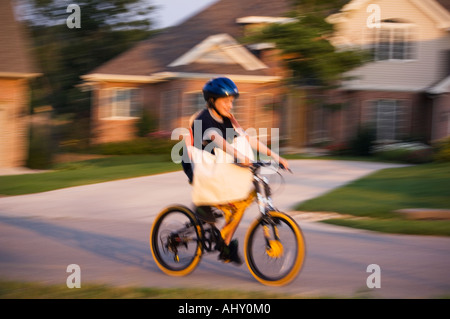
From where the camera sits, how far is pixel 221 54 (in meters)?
27.5

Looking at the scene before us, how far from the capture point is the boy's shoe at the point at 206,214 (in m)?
6.06

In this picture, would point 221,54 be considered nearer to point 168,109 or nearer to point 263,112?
point 263,112

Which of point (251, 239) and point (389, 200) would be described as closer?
point (251, 239)

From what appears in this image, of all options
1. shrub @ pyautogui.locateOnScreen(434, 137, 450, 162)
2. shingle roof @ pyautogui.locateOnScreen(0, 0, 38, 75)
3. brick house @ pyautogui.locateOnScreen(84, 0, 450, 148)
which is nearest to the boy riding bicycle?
shrub @ pyautogui.locateOnScreen(434, 137, 450, 162)

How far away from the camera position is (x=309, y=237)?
851 centimetres

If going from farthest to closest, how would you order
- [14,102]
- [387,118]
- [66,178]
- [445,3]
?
[445,3], [387,118], [14,102], [66,178]

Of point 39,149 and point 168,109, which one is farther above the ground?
point 168,109

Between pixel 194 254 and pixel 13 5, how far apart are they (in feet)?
76.9

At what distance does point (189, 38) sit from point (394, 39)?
31.0 feet

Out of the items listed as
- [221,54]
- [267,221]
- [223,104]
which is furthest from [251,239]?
[221,54]

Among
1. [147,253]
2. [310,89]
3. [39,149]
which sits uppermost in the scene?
[147,253]

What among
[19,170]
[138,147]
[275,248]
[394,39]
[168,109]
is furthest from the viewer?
[168,109]

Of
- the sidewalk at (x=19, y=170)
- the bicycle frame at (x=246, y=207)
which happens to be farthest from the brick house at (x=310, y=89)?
the bicycle frame at (x=246, y=207)
